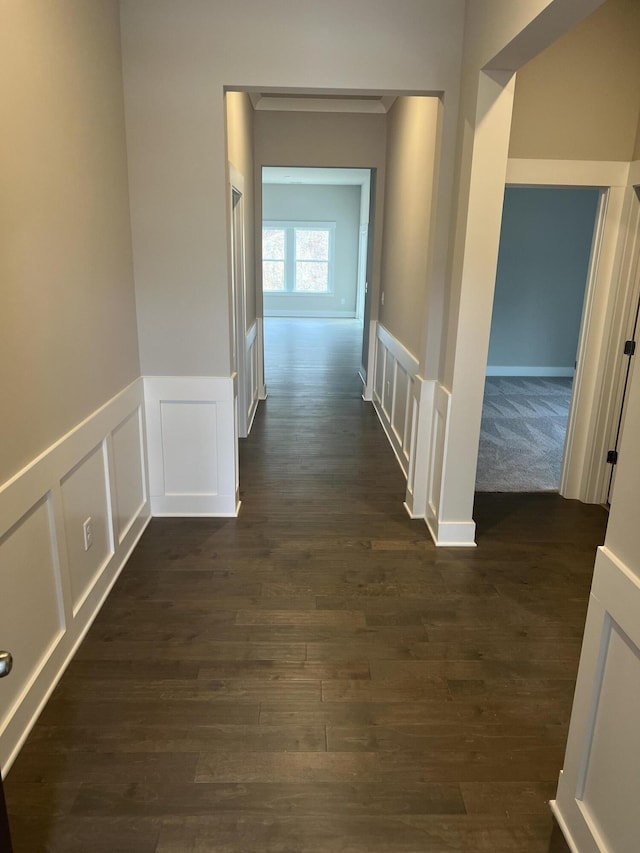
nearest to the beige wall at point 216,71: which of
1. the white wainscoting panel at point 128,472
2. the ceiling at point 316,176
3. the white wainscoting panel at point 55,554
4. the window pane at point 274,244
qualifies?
the white wainscoting panel at point 128,472

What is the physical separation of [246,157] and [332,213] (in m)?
8.55

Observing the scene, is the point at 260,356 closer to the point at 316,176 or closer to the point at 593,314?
the point at 593,314

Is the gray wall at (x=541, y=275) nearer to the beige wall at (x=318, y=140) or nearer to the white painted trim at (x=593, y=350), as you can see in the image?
the beige wall at (x=318, y=140)

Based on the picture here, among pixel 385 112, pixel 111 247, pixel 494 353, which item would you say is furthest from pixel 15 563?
pixel 494 353

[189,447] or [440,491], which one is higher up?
[189,447]

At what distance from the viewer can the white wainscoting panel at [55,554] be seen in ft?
6.09

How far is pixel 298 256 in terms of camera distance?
1344cm

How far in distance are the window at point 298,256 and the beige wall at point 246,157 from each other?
25.3 feet

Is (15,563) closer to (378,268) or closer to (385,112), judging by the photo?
(378,268)

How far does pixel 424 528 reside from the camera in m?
3.52

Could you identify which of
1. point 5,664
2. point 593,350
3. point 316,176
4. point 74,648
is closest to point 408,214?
point 593,350

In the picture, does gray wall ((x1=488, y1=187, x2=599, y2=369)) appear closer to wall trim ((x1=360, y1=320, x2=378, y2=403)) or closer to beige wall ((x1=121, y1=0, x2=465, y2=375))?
wall trim ((x1=360, y1=320, x2=378, y2=403))

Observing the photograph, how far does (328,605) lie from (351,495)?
1314mm

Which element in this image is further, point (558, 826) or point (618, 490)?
point (558, 826)
